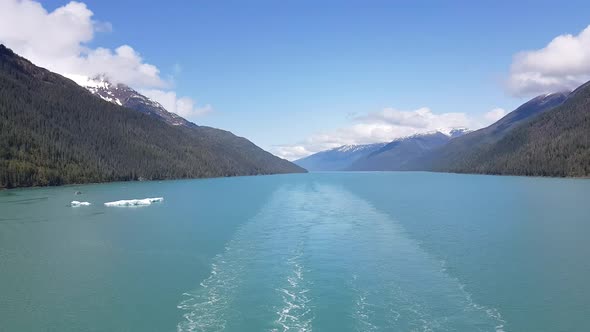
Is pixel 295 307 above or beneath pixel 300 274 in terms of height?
A: beneath

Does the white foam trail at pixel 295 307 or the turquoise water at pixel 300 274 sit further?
the turquoise water at pixel 300 274

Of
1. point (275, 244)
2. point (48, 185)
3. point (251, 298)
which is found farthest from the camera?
point (48, 185)

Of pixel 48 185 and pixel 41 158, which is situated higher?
pixel 41 158

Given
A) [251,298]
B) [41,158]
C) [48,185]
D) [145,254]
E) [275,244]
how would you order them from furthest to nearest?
[41,158]
[48,185]
[275,244]
[145,254]
[251,298]

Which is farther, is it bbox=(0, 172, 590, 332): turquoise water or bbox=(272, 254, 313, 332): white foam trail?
bbox=(0, 172, 590, 332): turquoise water

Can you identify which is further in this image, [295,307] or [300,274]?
[300,274]

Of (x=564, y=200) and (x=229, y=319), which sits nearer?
(x=229, y=319)

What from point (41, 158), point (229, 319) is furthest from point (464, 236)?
point (41, 158)

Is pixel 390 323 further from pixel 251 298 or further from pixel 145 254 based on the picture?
pixel 145 254
